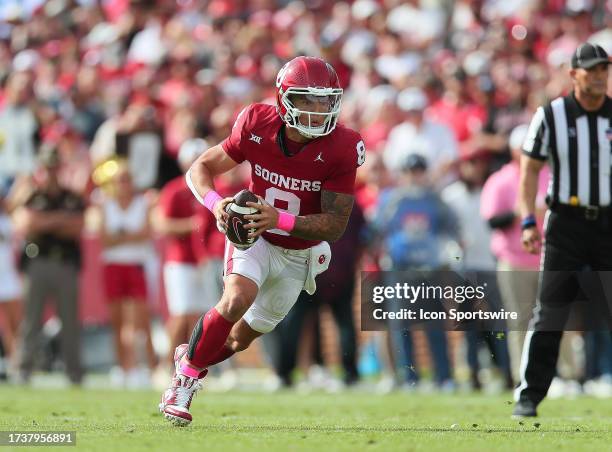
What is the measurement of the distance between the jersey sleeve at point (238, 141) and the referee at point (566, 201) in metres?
1.84

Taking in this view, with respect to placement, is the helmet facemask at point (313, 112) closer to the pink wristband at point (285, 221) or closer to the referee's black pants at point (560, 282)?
the pink wristband at point (285, 221)

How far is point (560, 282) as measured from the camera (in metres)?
8.02

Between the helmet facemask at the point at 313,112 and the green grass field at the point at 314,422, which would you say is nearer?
the green grass field at the point at 314,422

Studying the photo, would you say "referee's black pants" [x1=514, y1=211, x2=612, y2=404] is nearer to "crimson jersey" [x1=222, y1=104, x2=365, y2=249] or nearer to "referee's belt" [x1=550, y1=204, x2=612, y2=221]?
"referee's belt" [x1=550, y1=204, x2=612, y2=221]

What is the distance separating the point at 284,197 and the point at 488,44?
→ 8.86 meters

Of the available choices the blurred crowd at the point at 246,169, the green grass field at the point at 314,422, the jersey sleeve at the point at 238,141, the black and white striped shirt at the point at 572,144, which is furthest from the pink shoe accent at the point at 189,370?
the blurred crowd at the point at 246,169

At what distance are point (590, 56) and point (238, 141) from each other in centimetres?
222

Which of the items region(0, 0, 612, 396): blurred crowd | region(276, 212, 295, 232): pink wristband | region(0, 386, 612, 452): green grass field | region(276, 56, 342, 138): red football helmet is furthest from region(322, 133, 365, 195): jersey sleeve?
region(0, 0, 612, 396): blurred crowd

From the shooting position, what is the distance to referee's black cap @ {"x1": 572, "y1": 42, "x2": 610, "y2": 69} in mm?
7910

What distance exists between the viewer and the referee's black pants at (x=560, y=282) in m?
Result: 7.98

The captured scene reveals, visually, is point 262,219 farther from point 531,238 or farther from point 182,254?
point 182,254

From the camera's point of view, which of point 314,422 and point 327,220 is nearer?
point 327,220

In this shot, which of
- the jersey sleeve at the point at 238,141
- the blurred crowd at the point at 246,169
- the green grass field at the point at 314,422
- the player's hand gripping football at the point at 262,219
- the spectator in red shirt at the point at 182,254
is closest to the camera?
the green grass field at the point at 314,422

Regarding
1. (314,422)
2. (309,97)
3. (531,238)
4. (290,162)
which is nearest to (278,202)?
(290,162)
